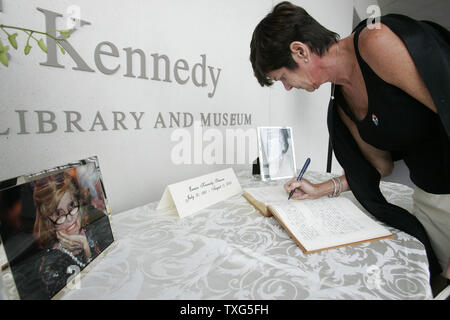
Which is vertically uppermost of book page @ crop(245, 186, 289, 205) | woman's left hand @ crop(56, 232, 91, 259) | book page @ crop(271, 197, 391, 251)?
woman's left hand @ crop(56, 232, 91, 259)

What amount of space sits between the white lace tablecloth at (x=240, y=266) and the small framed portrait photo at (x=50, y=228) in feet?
0.14

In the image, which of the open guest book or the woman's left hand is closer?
the woman's left hand

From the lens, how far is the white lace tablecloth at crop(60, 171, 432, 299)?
0.44 meters

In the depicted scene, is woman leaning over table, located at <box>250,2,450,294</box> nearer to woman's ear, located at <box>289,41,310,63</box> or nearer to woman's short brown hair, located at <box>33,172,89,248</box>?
woman's ear, located at <box>289,41,310,63</box>

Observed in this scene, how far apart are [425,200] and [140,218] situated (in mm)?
997

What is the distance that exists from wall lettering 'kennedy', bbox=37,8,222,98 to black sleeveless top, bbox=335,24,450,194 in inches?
24.7

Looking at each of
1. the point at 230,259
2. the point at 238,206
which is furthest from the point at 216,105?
the point at 230,259

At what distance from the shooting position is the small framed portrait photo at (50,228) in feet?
1.18

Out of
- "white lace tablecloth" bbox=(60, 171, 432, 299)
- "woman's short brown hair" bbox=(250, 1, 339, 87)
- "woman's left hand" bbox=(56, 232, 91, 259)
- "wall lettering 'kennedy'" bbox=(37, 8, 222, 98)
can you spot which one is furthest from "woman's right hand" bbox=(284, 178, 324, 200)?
"woman's left hand" bbox=(56, 232, 91, 259)

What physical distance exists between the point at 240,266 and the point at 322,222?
0.31 m

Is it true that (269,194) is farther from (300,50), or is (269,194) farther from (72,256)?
(72,256)

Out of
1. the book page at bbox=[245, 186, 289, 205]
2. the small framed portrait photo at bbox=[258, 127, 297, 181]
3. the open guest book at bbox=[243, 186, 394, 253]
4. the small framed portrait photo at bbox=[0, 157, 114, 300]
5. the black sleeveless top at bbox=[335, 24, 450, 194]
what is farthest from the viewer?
the small framed portrait photo at bbox=[258, 127, 297, 181]

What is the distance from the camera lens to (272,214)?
0.75 meters

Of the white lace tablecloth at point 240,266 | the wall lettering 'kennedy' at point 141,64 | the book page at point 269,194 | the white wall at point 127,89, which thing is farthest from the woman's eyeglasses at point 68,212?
the book page at point 269,194
